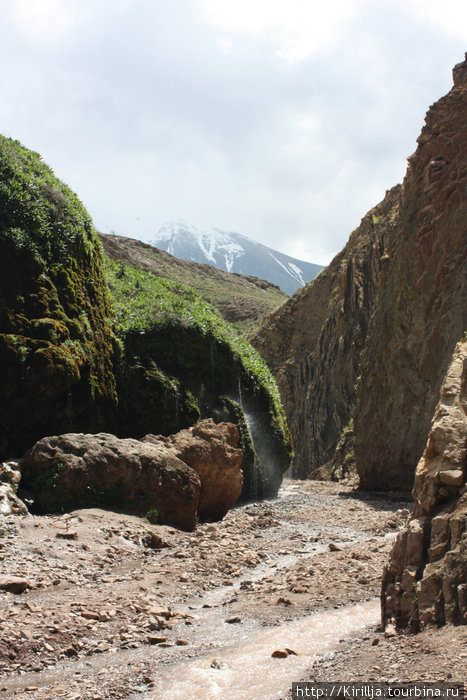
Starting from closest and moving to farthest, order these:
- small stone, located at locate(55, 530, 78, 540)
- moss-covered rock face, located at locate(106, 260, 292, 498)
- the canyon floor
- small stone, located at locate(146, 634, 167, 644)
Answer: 1. the canyon floor
2. small stone, located at locate(146, 634, 167, 644)
3. small stone, located at locate(55, 530, 78, 540)
4. moss-covered rock face, located at locate(106, 260, 292, 498)

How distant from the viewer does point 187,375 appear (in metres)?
14.6

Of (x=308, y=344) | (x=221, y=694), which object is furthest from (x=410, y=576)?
(x=308, y=344)

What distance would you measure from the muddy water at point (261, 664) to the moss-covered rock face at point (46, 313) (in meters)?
6.50

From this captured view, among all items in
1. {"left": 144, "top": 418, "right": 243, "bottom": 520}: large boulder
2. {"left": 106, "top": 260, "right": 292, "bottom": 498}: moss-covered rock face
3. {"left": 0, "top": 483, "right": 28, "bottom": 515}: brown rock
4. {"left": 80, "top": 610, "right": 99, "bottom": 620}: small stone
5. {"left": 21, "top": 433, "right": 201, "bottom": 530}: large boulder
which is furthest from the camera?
{"left": 106, "top": 260, "right": 292, "bottom": 498}: moss-covered rock face

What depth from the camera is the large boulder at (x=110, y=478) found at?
Answer: 8.73 meters

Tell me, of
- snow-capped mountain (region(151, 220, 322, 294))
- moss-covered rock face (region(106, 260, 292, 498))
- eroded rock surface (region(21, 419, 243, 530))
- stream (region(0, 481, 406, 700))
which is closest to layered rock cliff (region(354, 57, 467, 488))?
moss-covered rock face (region(106, 260, 292, 498))

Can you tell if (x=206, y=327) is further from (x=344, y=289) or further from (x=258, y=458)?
(x=344, y=289)

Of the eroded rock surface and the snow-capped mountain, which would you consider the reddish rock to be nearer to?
the eroded rock surface

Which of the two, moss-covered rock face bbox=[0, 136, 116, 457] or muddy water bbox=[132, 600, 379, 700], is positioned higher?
moss-covered rock face bbox=[0, 136, 116, 457]

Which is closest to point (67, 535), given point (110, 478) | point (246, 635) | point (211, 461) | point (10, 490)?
point (10, 490)

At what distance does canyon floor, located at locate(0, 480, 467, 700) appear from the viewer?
382cm

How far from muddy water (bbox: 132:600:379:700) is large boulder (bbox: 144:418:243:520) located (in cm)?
593

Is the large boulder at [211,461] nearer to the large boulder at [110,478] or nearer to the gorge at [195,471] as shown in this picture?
the gorge at [195,471]

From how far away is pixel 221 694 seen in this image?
3830 millimetres
